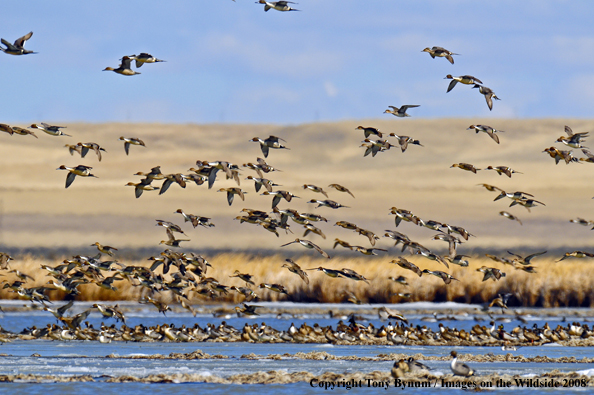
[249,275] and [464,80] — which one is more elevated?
[464,80]

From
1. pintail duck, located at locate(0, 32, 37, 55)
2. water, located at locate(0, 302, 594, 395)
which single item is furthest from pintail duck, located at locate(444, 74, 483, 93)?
pintail duck, located at locate(0, 32, 37, 55)

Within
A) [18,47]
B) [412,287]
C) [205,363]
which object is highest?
[18,47]

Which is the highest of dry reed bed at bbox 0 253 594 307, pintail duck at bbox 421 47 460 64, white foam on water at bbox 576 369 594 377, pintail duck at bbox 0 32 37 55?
pintail duck at bbox 421 47 460 64

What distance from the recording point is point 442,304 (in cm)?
5256

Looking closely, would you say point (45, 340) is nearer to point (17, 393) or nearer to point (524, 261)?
point (17, 393)

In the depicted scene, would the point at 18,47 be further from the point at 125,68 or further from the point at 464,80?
the point at 464,80

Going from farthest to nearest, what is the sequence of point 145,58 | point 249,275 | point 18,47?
point 249,275 < point 145,58 < point 18,47

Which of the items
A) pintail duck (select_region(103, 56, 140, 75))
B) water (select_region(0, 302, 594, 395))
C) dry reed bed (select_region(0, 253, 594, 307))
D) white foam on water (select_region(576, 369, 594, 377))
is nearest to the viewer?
water (select_region(0, 302, 594, 395))

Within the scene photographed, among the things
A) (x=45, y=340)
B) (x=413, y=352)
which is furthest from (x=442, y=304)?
(x=45, y=340)

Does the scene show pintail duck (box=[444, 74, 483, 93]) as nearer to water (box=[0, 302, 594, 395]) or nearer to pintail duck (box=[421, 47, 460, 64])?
pintail duck (box=[421, 47, 460, 64])

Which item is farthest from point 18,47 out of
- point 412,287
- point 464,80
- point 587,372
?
point 412,287

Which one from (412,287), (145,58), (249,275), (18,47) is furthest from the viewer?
(412,287)

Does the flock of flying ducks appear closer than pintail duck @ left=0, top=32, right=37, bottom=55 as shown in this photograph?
No

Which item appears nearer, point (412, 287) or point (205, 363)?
point (205, 363)
